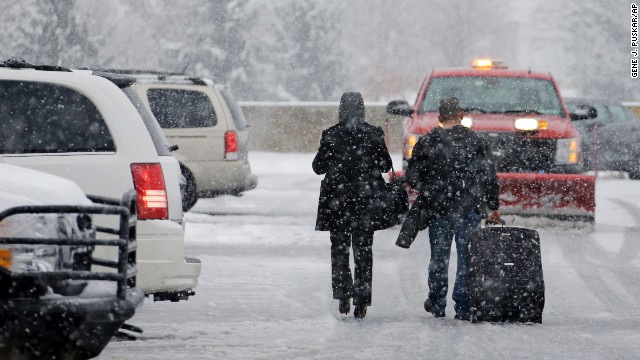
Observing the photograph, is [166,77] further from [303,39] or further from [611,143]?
[303,39]

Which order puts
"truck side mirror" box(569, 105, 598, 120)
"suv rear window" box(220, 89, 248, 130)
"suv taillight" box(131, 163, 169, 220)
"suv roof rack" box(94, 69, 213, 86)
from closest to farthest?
"suv taillight" box(131, 163, 169, 220) → "truck side mirror" box(569, 105, 598, 120) → "suv roof rack" box(94, 69, 213, 86) → "suv rear window" box(220, 89, 248, 130)

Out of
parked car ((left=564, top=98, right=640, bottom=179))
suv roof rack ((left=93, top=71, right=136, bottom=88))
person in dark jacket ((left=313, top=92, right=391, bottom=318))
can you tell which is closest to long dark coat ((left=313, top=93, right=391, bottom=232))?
person in dark jacket ((left=313, top=92, right=391, bottom=318))

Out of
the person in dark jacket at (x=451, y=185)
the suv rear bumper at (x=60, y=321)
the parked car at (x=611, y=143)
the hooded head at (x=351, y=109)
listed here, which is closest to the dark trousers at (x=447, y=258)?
the person in dark jacket at (x=451, y=185)

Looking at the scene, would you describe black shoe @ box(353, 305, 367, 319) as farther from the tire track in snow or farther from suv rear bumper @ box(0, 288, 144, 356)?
suv rear bumper @ box(0, 288, 144, 356)

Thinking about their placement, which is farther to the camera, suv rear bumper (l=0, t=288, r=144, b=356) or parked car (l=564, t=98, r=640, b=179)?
parked car (l=564, t=98, r=640, b=179)

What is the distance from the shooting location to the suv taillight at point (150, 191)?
811cm

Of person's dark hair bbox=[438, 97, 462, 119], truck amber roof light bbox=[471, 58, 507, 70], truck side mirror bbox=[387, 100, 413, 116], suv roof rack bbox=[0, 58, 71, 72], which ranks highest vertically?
suv roof rack bbox=[0, 58, 71, 72]

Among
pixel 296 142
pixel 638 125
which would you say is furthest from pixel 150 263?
pixel 296 142

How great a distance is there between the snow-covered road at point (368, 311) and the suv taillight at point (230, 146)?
101 cm

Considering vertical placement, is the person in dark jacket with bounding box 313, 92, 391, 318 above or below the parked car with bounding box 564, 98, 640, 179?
above

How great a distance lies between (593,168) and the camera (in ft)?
89.5

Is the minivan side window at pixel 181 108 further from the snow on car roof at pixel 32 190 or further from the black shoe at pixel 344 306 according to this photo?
the snow on car roof at pixel 32 190

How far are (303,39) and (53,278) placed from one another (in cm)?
7414

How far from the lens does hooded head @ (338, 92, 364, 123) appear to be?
992 cm
